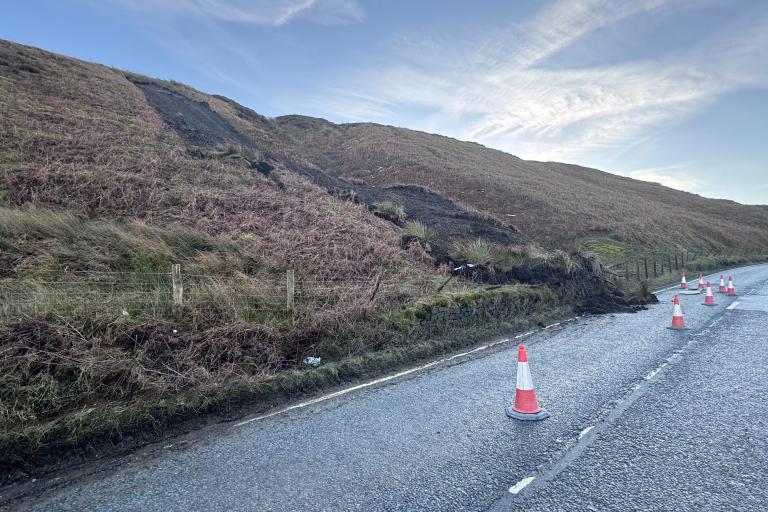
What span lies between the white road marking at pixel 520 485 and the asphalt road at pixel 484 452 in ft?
0.11

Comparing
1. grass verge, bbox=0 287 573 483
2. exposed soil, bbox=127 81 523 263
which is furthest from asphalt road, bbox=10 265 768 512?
exposed soil, bbox=127 81 523 263

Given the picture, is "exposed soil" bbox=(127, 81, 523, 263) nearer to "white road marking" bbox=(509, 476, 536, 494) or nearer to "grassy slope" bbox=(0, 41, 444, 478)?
"grassy slope" bbox=(0, 41, 444, 478)

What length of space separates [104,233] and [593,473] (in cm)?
995

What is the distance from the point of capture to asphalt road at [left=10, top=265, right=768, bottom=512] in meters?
3.80

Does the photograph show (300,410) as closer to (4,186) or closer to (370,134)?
(4,186)

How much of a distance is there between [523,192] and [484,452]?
36966 millimetres

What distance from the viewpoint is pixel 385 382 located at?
23.2ft

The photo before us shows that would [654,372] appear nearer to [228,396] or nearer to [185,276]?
[228,396]

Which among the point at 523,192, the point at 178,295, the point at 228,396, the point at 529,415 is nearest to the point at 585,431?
the point at 529,415

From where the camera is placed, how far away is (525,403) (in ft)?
18.3

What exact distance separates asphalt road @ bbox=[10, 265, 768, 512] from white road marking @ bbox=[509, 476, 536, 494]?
34 millimetres

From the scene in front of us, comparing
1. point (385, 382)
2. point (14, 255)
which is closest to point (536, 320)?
point (385, 382)

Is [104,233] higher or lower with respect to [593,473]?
higher

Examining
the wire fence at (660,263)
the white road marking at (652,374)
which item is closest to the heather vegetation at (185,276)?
the white road marking at (652,374)
